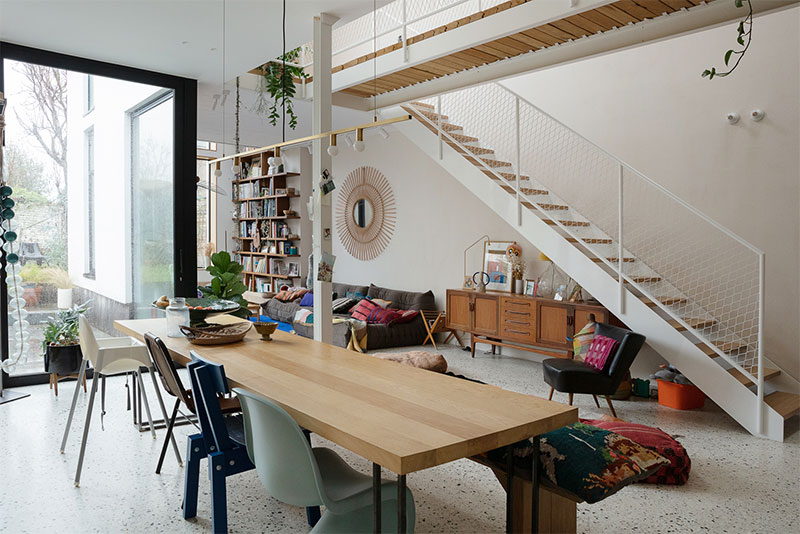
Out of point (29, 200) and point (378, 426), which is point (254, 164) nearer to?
point (29, 200)

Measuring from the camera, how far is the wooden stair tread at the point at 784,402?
425 cm

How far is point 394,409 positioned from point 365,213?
24.6ft

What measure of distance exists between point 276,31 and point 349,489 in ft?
12.4

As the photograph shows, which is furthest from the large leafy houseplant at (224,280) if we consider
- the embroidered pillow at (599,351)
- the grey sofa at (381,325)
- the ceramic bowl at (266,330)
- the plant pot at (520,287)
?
the plant pot at (520,287)

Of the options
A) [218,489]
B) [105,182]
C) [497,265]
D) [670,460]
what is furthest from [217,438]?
[497,265]

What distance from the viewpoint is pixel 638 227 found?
5.92 m

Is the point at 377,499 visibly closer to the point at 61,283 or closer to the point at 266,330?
the point at 266,330

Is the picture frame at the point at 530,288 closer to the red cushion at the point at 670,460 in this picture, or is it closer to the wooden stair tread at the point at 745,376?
the wooden stair tread at the point at 745,376

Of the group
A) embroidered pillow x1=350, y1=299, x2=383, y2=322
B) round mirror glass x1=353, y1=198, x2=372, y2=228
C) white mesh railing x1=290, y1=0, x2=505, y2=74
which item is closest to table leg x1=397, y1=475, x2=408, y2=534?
white mesh railing x1=290, y1=0, x2=505, y2=74

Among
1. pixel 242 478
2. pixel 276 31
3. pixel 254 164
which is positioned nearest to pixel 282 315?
pixel 254 164

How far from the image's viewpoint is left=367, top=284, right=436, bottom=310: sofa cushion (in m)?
7.91

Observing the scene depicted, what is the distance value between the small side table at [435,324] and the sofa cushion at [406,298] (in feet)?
0.35

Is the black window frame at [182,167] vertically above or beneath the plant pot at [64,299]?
above

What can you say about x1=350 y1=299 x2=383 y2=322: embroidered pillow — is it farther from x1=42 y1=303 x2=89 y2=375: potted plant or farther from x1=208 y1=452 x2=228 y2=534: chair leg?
x1=208 y1=452 x2=228 y2=534: chair leg
